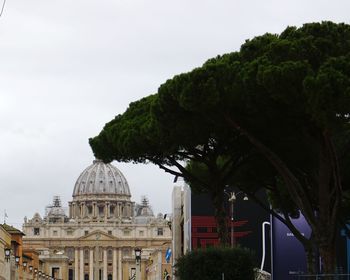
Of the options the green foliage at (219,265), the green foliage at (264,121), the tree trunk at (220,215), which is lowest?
the green foliage at (219,265)

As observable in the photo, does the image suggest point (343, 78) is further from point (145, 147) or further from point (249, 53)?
point (145, 147)

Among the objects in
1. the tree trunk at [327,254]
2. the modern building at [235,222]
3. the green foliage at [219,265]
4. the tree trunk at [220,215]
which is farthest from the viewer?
the modern building at [235,222]

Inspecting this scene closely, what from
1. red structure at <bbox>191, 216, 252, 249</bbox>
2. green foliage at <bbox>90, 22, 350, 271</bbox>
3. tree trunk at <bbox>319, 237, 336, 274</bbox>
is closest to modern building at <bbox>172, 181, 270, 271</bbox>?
red structure at <bbox>191, 216, 252, 249</bbox>

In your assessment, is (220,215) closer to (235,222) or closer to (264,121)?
(264,121)

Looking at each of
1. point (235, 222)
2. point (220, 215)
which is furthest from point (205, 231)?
point (220, 215)

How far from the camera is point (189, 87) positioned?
2391 cm

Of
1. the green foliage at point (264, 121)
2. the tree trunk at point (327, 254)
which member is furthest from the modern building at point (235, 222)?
the tree trunk at point (327, 254)

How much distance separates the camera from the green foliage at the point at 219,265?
28891 millimetres

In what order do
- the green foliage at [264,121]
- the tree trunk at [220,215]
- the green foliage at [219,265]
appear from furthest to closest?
1. the tree trunk at [220,215]
2. the green foliage at [219,265]
3. the green foliage at [264,121]

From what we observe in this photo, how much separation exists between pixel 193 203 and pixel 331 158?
3450cm

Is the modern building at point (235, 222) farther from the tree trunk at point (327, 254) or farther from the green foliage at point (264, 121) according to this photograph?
the tree trunk at point (327, 254)

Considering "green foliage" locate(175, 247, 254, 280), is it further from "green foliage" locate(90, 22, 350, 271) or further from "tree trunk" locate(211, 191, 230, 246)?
"green foliage" locate(90, 22, 350, 271)

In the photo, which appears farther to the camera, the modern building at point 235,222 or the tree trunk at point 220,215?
the modern building at point 235,222

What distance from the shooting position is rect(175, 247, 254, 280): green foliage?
28.9 m
